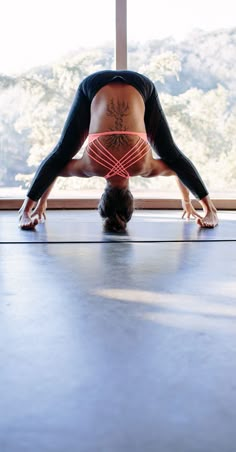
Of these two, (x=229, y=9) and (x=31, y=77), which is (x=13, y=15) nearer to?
(x=31, y=77)

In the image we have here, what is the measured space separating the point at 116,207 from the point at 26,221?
0.50 m

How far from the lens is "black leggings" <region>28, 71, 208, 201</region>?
2924 mm

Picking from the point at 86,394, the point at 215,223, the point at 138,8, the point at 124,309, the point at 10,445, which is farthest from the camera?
the point at 138,8

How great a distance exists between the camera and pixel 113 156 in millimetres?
2850

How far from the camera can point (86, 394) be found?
2.98 ft

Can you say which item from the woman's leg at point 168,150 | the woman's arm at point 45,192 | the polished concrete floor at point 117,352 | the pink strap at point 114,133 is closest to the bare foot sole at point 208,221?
the woman's leg at point 168,150

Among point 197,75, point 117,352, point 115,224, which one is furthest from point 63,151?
point 197,75

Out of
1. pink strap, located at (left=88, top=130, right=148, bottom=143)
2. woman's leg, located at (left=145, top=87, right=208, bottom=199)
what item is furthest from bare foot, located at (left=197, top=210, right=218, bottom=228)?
pink strap, located at (left=88, top=130, right=148, bottom=143)

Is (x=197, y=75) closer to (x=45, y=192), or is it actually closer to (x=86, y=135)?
(x=86, y=135)

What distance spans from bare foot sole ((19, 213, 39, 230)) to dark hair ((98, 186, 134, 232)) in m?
0.37

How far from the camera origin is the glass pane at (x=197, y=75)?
443 cm

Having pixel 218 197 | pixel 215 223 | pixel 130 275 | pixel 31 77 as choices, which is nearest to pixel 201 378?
pixel 130 275

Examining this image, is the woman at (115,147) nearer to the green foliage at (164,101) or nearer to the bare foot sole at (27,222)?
the bare foot sole at (27,222)

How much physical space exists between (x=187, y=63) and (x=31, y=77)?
1266mm
